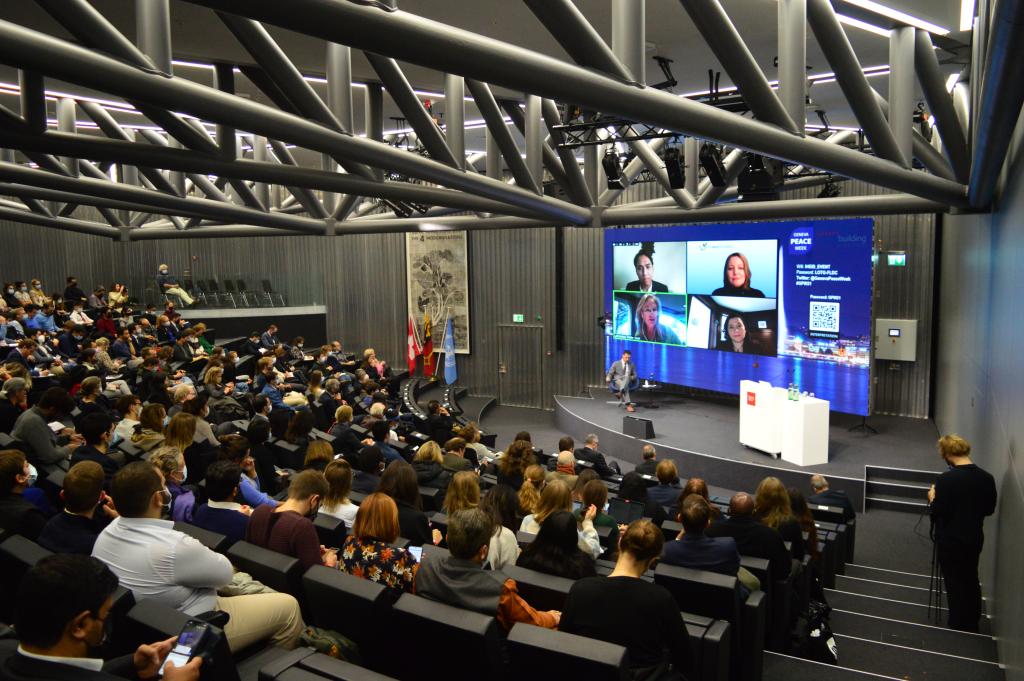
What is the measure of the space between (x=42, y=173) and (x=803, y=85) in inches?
351

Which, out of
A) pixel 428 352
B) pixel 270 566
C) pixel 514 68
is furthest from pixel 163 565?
pixel 428 352

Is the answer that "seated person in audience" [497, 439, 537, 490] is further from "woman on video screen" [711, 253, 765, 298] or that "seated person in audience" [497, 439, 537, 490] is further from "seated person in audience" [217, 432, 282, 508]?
"woman on video screen" [711, 253, 765, 298]

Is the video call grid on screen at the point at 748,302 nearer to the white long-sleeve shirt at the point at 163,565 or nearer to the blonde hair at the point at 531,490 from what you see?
the blonde hair at the point at 531,490

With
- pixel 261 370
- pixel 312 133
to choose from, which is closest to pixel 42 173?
pixel 261 370

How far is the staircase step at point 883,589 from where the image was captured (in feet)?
22.5

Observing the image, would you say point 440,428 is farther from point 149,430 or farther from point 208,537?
point 208,537

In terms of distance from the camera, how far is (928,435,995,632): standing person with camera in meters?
5.78

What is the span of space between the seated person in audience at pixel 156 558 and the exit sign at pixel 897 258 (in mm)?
13790

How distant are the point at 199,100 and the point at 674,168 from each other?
23.4ft

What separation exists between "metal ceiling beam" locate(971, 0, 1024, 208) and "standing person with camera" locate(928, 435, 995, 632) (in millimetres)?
2219

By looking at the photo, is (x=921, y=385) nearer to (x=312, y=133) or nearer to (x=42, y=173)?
(x=312, y=133)

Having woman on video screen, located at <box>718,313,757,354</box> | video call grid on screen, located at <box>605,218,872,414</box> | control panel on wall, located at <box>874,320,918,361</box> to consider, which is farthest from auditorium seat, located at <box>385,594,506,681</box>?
control panel on wall, located at <box>874,320,918,361</box>

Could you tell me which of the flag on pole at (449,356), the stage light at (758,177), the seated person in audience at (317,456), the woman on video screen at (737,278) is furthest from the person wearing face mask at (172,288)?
the seated person in audience at (317,456)

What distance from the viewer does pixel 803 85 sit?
227 inches
